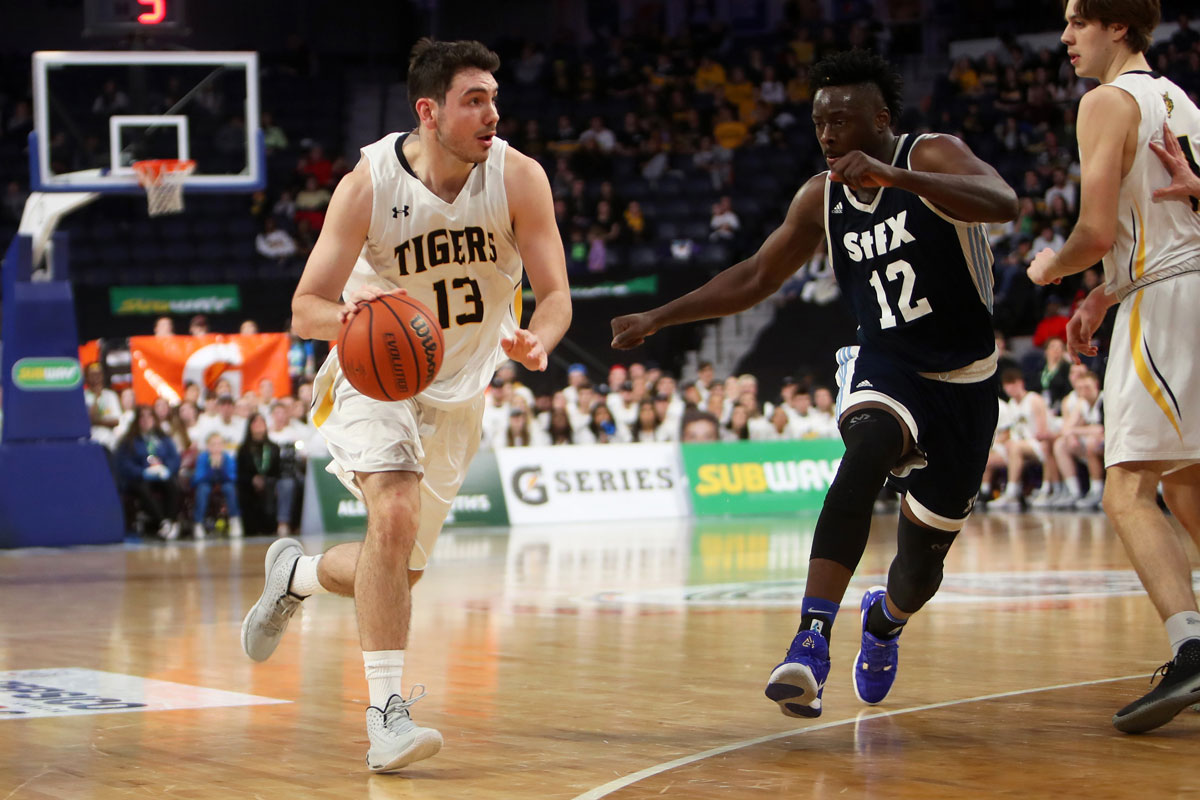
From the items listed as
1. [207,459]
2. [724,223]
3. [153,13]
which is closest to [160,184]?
[153,13]

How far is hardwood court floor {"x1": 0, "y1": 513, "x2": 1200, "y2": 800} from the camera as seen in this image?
399 centimetres

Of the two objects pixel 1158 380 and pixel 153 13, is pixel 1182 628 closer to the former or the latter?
pixel 1158 380

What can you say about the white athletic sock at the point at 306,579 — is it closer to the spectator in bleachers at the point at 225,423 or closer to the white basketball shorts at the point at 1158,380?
the white basketball shorts at the point at 1158,380

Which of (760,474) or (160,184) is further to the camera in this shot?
(760,474)

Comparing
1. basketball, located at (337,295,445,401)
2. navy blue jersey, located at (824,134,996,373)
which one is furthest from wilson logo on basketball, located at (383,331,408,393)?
navy blue jersey, located at (824,134,996,373)

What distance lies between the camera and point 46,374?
13.1 metres

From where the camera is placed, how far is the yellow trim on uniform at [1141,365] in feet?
15.0

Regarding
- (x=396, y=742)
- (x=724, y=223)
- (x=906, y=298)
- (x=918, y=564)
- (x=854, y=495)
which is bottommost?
(x=396, y=742)

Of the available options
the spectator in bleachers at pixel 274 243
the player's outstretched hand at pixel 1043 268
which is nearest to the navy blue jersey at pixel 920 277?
the player's outstretched hand at pixel 1043 268

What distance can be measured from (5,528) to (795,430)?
8.19 meters

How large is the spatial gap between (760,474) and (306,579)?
11.5 metres

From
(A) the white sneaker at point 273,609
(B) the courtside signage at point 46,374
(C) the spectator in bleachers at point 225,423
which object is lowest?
(C) the spectator in bleachers at point 225,423

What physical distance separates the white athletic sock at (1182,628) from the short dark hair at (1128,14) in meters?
1.71

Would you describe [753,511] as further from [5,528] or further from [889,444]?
[889,444]
